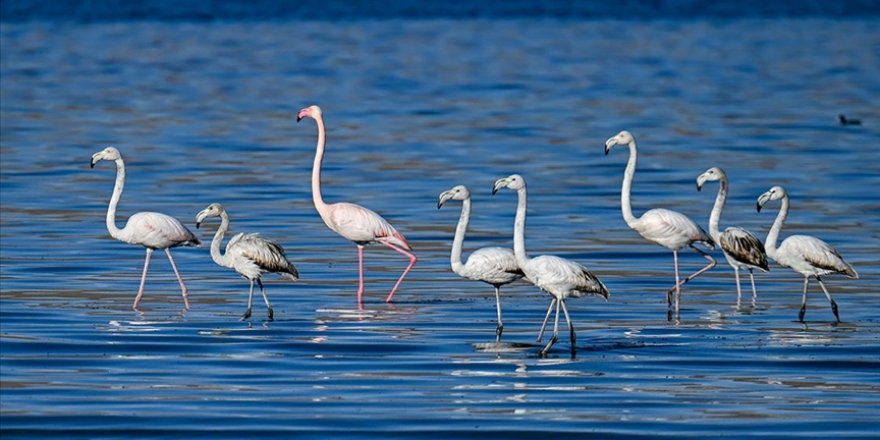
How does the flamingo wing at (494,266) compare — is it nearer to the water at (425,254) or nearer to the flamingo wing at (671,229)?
the water at (425,254)

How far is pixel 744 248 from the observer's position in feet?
46.8

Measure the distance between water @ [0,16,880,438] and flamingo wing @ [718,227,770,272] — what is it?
1.34ft

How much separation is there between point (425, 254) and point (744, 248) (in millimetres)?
4347

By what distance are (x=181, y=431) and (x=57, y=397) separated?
48.1 inches

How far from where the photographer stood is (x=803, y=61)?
48.2 meters

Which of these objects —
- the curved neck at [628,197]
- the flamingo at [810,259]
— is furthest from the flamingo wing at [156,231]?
the flamingo at [810,259]

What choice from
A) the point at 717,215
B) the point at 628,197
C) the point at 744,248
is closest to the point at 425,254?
the point at 628,197

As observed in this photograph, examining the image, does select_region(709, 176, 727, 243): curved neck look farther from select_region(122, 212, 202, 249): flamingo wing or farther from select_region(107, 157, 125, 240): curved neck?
select_region(107, 157, 125, 240): curved neck

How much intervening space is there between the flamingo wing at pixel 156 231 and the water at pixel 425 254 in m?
0.50

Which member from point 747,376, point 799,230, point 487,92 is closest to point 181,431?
point 747,376

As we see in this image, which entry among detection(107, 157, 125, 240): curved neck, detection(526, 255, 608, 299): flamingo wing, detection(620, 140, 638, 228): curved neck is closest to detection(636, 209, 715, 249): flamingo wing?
detection(620, 140, 638, 228): curved neck

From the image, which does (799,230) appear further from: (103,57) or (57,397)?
(103,57)

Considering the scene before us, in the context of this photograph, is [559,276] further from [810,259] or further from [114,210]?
[114,210]

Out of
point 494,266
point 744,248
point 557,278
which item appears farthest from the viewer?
point 744,248
